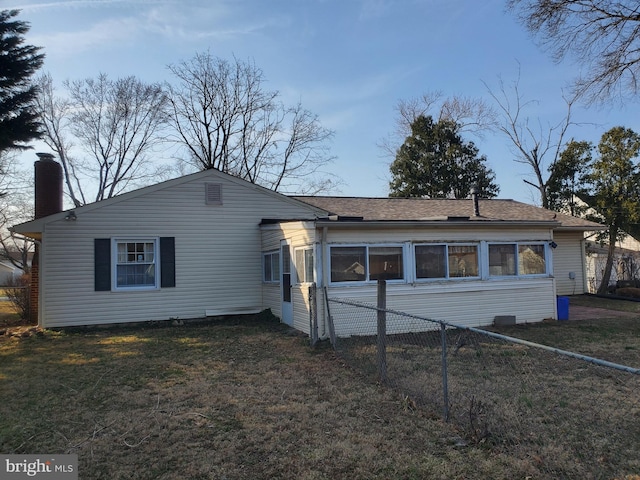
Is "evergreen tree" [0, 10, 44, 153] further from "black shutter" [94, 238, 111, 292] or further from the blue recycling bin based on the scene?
the blue recycling bin

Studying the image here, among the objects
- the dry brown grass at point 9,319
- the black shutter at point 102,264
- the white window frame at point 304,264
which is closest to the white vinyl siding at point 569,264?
the white window frame at point 304,264

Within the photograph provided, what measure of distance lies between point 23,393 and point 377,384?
4724mm

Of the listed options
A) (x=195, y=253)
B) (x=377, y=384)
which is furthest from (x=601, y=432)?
(x=195, y=253)

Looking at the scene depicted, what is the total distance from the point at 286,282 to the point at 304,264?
1.28 m

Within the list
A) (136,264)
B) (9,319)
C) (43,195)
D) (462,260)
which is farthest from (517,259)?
(9,319)

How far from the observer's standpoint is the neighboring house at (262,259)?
977 cm

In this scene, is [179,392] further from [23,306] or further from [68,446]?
[23,306]

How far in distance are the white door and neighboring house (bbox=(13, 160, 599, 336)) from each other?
1.1 inches

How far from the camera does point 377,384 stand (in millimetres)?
5906

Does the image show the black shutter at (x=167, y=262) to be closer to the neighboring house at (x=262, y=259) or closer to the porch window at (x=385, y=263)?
the neighboring house at (x=262, y=259)

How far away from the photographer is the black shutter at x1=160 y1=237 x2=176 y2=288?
1166 cm

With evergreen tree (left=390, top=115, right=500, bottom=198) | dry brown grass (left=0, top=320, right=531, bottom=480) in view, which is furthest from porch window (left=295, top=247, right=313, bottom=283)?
evergreen tree (left=390, top=115, right=500, bottom=198)

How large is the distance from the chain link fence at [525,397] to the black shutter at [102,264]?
6.55 meters

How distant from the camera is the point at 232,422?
4.62m
